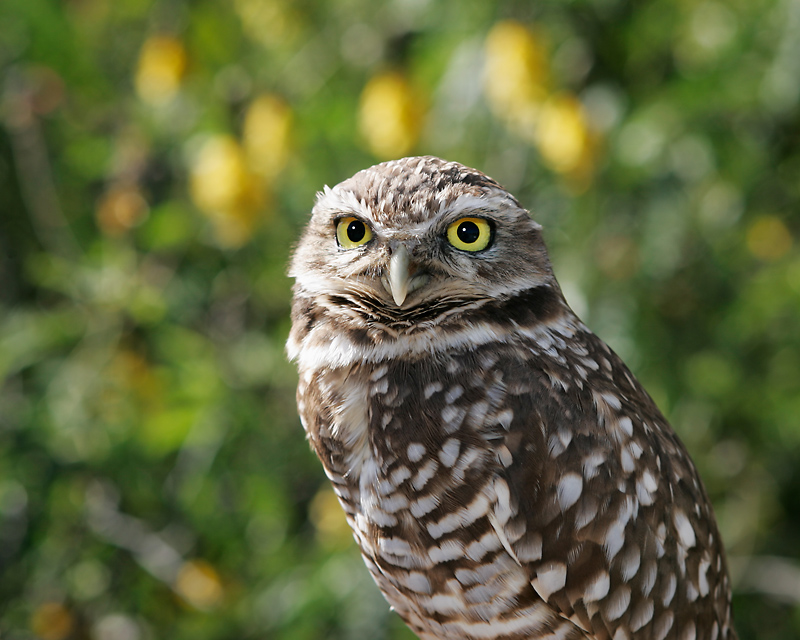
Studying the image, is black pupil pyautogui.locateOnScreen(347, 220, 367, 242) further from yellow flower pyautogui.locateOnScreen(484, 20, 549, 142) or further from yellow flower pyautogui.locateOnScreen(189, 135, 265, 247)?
yellow flower pyautogui.locateOnScreen(189, 135, 265, 247)

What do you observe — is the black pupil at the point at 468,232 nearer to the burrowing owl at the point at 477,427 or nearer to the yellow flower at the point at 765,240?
the burrowing owl at the point at 477,427

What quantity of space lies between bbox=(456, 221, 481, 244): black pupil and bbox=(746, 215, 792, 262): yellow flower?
196 cm

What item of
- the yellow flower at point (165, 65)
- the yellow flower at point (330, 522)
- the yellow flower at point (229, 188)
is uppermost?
the yellow flower at point (165, 65)

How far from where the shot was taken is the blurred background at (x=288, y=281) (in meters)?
2.66

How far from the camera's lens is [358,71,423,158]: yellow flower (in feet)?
8.85

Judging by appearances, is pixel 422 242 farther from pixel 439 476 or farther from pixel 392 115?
pixel 392 115

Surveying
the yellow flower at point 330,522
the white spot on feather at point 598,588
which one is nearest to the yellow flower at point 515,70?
the yellow flower at point 330,522

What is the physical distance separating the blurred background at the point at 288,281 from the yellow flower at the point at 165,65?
1 cm

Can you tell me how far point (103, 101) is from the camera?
4.09 meters

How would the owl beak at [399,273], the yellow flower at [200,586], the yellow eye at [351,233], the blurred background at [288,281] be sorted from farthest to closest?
the yellow flower at [200,586] → the blurred background at [288,281] → the yellow eye at [351,233] → the owl beak at [399,273]

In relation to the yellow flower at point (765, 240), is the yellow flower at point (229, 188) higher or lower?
lower

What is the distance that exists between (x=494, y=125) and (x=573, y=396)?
5.52 ft

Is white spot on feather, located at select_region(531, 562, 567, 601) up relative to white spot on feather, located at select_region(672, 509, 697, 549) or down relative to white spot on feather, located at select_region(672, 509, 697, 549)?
down

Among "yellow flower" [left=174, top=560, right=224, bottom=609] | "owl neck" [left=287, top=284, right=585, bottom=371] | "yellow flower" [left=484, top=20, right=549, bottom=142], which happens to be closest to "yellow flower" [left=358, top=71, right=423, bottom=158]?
"yellow flower" [left=484, top=20, right=549, bottom=142]
